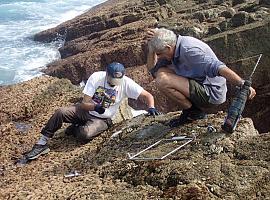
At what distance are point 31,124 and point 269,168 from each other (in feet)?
15.9

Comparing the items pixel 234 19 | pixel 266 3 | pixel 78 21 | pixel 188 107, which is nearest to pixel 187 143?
pixel 188 107

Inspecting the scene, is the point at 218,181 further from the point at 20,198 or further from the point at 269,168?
the point at 20,198

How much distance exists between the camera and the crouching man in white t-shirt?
759 centimetres

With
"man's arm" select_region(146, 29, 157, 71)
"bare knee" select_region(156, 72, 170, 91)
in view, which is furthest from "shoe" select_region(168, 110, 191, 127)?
"man's arm" select_region(146, 29, 157, 71)

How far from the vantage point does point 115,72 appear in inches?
295

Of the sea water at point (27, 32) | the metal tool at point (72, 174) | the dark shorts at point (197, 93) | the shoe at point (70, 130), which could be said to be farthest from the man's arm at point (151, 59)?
the sea water at point (27, 32)

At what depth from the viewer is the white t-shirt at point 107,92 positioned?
764cm

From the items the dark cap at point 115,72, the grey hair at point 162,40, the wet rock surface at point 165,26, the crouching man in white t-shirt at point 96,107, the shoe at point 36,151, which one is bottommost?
the wet rock surface at point 165,26

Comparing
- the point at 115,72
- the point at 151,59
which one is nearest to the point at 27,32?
the point at 115,72

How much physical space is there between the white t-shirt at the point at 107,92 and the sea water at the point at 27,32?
13.5 m

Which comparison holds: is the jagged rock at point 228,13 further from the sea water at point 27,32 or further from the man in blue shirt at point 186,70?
the man in blue shirt at point 186,70

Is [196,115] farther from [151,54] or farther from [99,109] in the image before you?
[99,109]

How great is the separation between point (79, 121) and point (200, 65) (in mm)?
2342

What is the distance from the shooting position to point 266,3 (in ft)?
51.5
